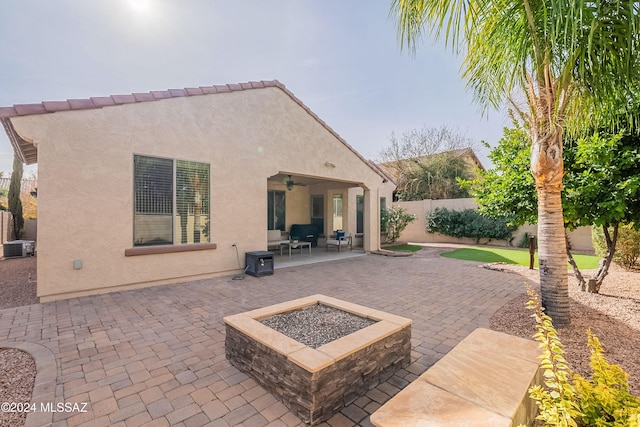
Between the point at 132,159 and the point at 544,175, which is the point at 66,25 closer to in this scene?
the point at 132,159

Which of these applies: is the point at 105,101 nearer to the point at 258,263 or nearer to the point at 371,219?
the point at 258,263

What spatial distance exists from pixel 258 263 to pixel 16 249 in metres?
12.3

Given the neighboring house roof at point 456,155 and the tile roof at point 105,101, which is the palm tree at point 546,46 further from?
the neighboring house roof at point 456,155

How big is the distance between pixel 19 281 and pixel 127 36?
7.54m

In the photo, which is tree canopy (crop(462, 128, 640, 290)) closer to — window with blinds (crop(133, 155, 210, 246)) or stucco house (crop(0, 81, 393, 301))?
stucco house (crop(0, 81, 393, 301))

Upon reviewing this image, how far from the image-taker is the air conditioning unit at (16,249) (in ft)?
40.5

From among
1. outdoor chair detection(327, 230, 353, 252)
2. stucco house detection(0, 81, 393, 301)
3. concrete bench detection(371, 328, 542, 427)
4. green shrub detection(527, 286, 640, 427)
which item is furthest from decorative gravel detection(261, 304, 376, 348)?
outdoor chair detection(327, 230, 353, 252)

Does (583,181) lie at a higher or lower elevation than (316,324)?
higher

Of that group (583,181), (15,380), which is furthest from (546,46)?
(15,380)

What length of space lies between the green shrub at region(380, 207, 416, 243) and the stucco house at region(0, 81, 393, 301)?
668cm

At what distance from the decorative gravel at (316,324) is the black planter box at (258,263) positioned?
14.8ft

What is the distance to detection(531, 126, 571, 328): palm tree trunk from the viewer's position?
447 centimetres

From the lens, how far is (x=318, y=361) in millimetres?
2631

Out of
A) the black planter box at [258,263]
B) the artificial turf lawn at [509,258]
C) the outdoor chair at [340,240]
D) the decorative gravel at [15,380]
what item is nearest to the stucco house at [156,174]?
the black planter box at [258,263]
